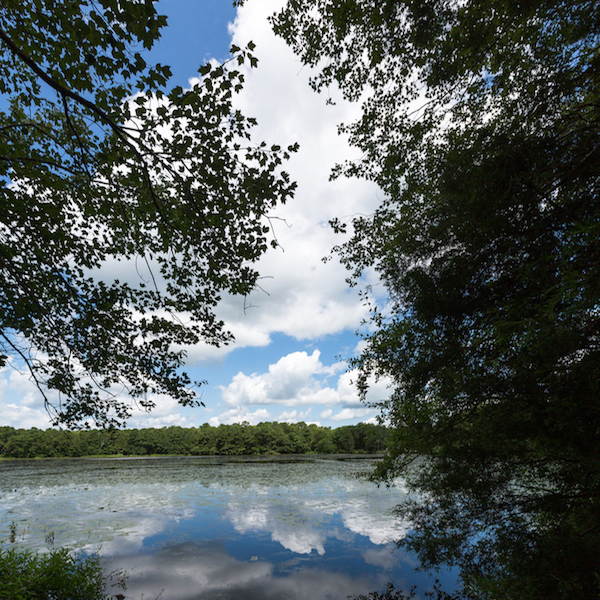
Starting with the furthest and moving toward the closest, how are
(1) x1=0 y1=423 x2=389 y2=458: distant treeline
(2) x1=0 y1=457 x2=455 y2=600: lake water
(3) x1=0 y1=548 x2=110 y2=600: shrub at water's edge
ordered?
(1) x1=0 y1=423 x2=389 y2=458: distant treeline → (2) x1=0 y1=457 x2=455 y2=600: lake water → (3) x1=0 y1=548 x2=110 y2=600: shrub at water's edge

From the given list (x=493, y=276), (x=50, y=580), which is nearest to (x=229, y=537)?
(x=50, y=580)

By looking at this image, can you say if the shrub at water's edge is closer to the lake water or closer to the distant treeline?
the lake water

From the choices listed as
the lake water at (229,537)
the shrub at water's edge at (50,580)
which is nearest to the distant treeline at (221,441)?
the lake water at (229,537)

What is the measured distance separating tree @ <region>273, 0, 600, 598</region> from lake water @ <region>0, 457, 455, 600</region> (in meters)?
3.68

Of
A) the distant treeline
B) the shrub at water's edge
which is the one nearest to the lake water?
the shrub at water's edge

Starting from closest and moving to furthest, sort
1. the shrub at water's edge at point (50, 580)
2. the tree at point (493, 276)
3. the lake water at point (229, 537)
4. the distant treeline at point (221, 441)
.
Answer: the tree at point (493, 276) → the shrub at water's edge at point (50, 580) → the lake water at point (229, 537) → the distant treeline at point (221, 441)

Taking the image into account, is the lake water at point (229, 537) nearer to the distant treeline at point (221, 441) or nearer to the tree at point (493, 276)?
the tree at point (493, 276)

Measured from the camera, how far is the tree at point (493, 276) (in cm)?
549

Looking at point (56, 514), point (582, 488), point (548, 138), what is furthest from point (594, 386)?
point (56, 514)

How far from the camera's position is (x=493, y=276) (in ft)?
23.6

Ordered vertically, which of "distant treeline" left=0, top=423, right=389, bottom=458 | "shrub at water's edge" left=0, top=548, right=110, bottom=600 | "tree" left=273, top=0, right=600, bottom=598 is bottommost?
"distant treeline" left=0, top=423, right=389, bottom=458

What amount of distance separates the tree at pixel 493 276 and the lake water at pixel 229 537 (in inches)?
145

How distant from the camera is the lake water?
11.4 meters

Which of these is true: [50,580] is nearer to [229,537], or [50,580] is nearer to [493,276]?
[229,537]
